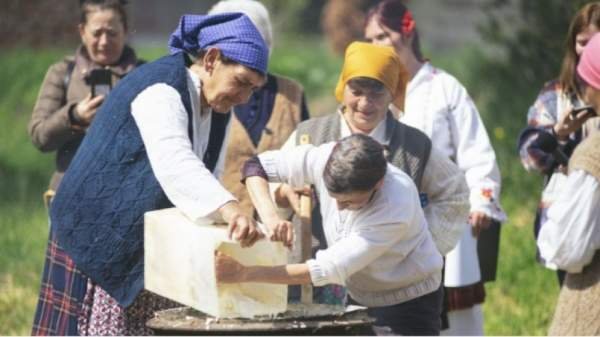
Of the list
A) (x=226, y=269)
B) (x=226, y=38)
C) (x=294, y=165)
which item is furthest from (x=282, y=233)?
(x=226, y=38)

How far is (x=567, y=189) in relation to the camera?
473cm

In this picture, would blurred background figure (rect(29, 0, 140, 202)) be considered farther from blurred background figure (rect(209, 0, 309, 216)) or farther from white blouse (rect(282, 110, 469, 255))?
white blouse (rect(282, 110, 469, 255))

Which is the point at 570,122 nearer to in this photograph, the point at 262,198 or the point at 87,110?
the point at 262,198

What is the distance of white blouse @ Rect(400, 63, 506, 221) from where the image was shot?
6.29m

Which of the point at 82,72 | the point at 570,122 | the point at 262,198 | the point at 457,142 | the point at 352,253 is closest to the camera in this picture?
the point at 352,253

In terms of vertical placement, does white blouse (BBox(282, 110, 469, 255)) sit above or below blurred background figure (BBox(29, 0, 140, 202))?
below

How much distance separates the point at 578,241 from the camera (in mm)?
4746

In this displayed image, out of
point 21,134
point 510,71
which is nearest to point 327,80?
point 21,134

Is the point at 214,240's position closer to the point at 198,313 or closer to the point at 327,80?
the point at 198,313

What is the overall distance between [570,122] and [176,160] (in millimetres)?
2184

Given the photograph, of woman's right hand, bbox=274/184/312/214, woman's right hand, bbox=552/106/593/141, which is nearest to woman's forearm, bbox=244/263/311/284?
woman's right hand, bbox=274/184/312/214

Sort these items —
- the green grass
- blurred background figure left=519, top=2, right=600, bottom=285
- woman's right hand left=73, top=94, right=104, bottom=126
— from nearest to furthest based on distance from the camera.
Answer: blurred background figure left=519, top=2, right=600, bottom=285, woman's right hand left=73, top=94, right=104, bottom=126, the green grass

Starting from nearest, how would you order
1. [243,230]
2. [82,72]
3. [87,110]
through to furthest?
[243,230], [87,110], [82,72]

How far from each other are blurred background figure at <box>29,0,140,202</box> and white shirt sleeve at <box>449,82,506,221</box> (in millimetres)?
1569
